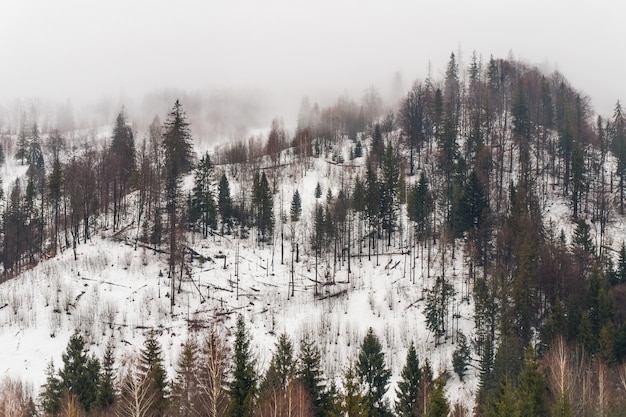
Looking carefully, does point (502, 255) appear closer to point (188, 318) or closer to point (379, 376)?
point (379, 376)

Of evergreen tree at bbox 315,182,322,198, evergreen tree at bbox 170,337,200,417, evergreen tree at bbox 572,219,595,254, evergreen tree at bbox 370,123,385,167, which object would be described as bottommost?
evergreen tree at bbox 170,337,200,417

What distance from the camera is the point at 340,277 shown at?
7069 centimetres

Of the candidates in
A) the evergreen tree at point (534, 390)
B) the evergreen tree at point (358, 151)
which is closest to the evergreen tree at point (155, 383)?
the evergreen tree at point (534, 390)

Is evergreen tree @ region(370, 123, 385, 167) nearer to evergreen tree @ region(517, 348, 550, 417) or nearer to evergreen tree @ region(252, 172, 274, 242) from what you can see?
evergreen tree @ region(252, 172, 274, 242)

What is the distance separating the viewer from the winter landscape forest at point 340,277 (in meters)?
34.3

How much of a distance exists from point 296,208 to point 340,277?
20223 millimetres

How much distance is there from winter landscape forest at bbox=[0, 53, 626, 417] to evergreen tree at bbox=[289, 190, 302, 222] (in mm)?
498

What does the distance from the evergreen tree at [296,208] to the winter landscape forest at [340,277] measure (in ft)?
1.63

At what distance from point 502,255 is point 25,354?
205 ft

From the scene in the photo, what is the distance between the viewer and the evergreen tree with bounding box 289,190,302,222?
3327 inches

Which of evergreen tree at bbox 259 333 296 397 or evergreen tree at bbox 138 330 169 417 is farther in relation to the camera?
evergreen tree at bbox 259 333 296 397

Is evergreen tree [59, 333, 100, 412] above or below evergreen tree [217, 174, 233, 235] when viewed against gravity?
below

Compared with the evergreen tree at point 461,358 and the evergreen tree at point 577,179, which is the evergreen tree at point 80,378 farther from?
the evergreen tree at point 577,179

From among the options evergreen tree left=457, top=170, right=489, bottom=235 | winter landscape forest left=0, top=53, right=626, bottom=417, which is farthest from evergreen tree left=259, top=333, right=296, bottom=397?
evergreen tree left=457, top=170, right=489, bottom=235
